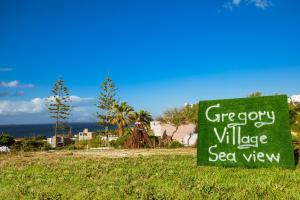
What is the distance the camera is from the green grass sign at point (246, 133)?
9617mm

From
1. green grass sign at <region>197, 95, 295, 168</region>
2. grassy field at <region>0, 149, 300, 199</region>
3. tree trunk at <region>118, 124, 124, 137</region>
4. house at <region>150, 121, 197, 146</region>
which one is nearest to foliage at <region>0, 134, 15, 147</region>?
house at <region>150, 121, 197, 146</region>

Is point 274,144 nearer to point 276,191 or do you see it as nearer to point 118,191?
point 276,191

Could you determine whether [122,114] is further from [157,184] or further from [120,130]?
[157,184]

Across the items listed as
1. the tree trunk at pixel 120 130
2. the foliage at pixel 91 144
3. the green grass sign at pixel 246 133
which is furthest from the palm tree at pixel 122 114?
the green grass sign at pixel 246 133

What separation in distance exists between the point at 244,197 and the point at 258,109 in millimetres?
4277

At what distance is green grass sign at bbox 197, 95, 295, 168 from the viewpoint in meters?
9.62

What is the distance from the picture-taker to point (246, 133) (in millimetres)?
10039

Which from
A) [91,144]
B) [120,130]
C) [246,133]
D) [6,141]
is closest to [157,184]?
[246,133]

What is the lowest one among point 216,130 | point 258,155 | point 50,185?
point 50,185

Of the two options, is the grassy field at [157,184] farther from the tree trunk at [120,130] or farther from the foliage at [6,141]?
the tree trunk at [120,130]

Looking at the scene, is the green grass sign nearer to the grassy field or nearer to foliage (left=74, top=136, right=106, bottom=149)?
the grassy field

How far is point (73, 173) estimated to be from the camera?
10.2m

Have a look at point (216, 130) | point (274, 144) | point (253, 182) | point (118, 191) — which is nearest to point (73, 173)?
point (118, 191)

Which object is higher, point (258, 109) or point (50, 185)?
point (258, 109)
